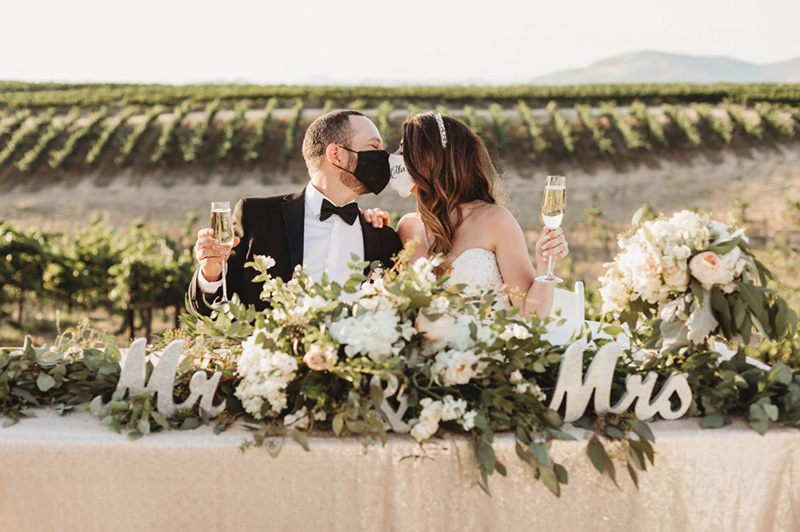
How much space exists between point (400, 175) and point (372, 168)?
0.17 metres

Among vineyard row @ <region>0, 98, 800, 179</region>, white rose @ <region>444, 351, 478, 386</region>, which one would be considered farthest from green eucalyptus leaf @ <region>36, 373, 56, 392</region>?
vineyard row @ <region>0, 98, 800, 179</region>

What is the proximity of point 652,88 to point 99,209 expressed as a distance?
25.6 meters

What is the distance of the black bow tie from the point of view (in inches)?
138

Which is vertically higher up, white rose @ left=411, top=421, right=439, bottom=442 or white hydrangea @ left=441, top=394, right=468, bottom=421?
white hydrangea @ left=441, top=394, right=468, bottom=421

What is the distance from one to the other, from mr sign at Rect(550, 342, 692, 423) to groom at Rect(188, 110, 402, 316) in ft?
5.81

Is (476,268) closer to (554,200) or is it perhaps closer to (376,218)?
(376,218)

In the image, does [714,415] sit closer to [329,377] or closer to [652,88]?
[329,377]

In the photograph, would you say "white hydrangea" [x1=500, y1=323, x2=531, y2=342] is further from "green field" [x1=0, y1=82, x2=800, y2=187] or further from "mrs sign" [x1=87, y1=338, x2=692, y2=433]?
"green field" [x1=0, y1=82, x2=800, y2=187]

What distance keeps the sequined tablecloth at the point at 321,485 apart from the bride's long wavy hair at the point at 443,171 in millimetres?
1531

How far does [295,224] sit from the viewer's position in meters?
3.53

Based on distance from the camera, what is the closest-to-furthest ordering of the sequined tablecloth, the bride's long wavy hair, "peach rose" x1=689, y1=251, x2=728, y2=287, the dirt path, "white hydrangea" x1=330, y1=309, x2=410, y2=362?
"white hydrangea" x1=330, y1=309, x2=410, y2=362 < the sequined tablecloth < "peach rose" x1=689, y1=251, x2=728, y2=287 < the bride's long wavy hair < the dirt path

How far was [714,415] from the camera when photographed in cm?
206

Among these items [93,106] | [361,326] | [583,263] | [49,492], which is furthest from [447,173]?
[93,106]

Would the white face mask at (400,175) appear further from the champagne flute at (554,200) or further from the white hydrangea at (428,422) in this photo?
the white hydrangea at (428,422)
